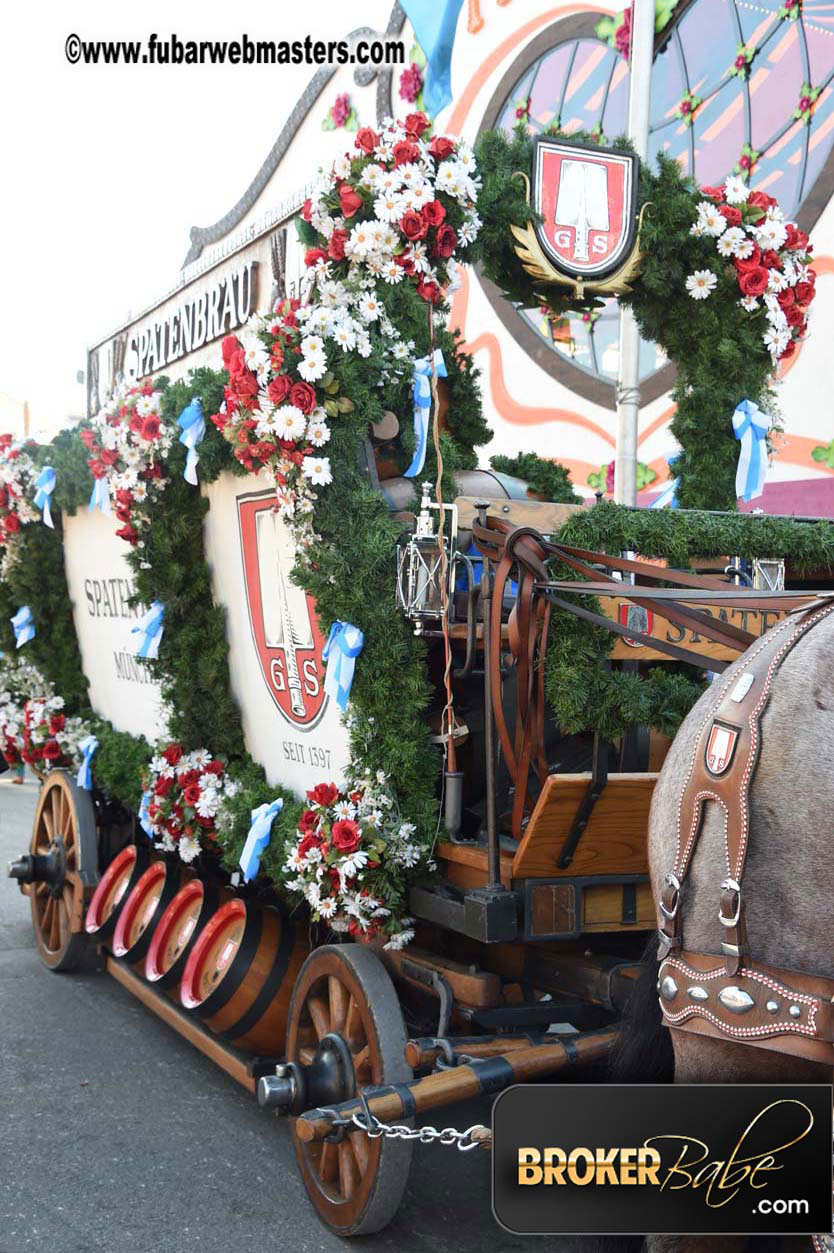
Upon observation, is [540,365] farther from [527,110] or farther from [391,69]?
[391,69]

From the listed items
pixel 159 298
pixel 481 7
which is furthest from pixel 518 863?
pixel 481 7

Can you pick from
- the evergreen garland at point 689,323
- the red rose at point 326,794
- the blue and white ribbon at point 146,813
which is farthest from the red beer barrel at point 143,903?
the evergreen garland at point 689,323

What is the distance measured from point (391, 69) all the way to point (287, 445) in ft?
33.4

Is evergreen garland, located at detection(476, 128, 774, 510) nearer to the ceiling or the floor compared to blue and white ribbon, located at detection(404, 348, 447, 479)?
nearer to the ceiling

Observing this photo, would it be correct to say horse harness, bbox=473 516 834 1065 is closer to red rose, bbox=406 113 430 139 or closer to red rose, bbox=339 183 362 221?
red rose, bbox=339 183 362 221

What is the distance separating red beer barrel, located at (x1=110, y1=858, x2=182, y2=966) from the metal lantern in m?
2.06

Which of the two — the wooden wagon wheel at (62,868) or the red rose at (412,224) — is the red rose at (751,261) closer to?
the red rose at (412,224)

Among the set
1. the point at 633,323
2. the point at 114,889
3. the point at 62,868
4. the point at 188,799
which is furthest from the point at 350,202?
the point at 633,323

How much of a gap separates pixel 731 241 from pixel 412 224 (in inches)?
51.8

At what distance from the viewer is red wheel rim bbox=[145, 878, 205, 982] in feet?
14.4

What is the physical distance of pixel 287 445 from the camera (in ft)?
10.4

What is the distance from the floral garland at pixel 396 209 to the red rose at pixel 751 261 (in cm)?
106

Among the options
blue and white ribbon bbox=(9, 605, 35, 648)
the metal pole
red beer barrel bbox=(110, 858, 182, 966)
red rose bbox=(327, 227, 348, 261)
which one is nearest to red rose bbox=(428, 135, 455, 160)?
red rose bbox=(327, 227, 348, 261)

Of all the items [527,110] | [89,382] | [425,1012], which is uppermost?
[527,110]
